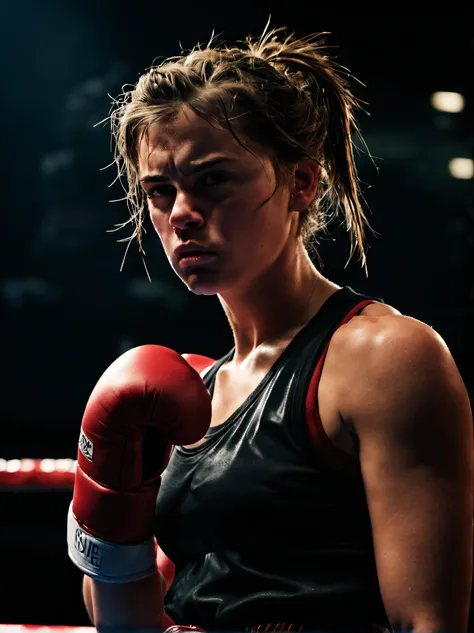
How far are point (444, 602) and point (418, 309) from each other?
9.60 ft

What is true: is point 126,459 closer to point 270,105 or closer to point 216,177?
point 216,177

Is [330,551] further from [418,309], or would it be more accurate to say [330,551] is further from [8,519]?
[418,309]

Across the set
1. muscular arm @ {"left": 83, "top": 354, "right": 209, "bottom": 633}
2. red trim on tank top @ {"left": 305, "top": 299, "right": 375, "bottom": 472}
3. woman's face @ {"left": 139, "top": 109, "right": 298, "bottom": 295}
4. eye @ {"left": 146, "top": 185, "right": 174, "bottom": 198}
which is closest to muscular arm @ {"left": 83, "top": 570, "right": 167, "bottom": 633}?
muscular arm @ {"left": 83, "top": 354, "right": 209, "bottom": 633}

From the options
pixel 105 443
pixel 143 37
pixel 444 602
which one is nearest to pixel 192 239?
pixel 105 443

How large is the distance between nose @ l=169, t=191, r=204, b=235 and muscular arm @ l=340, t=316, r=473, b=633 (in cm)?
34

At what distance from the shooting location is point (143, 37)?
3.97 meters

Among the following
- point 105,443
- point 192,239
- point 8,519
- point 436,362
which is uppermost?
point 192,239

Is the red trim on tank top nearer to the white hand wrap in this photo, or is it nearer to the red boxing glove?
the red boxing glove

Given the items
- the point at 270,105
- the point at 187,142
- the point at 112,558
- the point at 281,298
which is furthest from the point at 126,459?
the point at 270,105

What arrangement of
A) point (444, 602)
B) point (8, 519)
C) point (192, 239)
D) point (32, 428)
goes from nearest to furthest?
point (444, 602) < point (192, 239) < point (8, 519) < point (32, 428)

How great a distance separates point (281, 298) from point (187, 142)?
0.30 metres

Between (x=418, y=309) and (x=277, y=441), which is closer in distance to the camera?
(x=277, y=441)

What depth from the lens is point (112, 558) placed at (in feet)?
3.64

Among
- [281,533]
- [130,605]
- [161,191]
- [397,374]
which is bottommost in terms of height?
[130,605]
